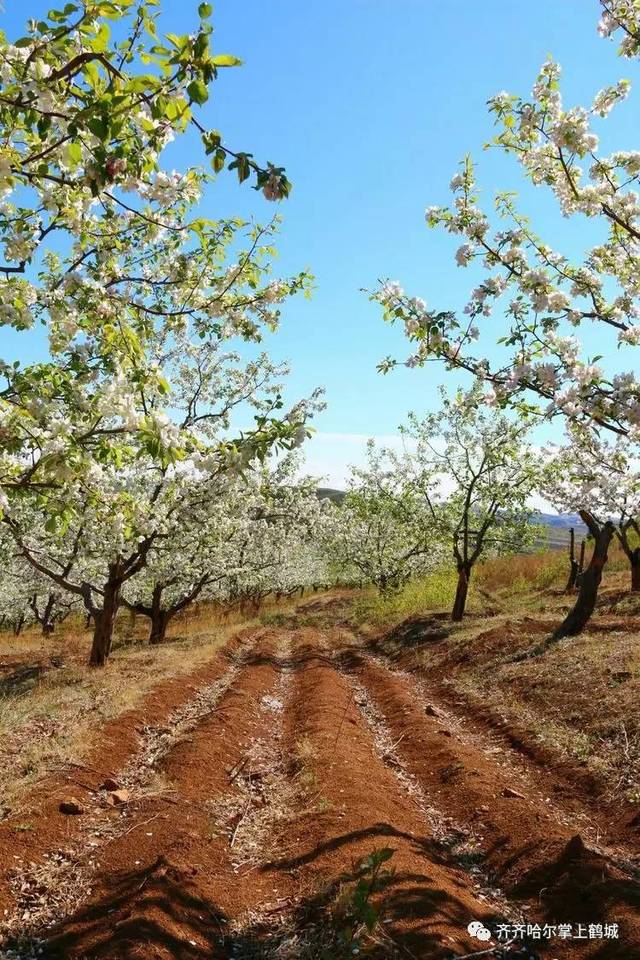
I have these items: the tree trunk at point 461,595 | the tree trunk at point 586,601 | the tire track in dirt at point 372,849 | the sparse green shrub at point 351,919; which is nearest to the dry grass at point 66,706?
the tire track in dirt at point 372,849

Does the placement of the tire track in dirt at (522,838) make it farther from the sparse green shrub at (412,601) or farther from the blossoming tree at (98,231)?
the sparse green shrub at (412,601)

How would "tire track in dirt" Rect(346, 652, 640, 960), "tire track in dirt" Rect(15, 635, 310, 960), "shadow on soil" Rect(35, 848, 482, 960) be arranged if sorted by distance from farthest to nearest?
1. "tire track in dirt" Rect(346, 652, 640, 960)
2. "tire track in dirt" Rect(15, 635, 310, 960)
3. "shadow on soil" Rect(35, 848, 482, 960)

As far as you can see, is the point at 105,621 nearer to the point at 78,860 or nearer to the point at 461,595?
the point at 78,860

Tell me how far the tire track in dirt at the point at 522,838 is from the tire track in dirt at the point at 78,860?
3940 millimetres

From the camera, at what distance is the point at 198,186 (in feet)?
18.9

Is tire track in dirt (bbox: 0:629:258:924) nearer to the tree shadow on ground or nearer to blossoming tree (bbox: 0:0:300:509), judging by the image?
the tree shadow on ground

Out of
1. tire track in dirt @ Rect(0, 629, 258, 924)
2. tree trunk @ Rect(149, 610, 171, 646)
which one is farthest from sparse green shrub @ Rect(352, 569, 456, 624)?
tire track in dirt @ Rect(0, 629, 258, 924)

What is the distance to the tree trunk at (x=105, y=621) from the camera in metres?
17.5

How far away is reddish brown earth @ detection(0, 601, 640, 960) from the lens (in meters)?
5.06

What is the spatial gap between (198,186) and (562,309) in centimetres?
392

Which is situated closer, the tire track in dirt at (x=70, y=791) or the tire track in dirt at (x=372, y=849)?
the tire track in dirt at (x=372, y=849)

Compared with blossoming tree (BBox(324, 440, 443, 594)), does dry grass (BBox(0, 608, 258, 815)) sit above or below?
below

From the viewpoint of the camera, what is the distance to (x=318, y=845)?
6.71 m

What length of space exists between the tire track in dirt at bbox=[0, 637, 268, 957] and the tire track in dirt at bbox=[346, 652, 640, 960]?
3940mm
